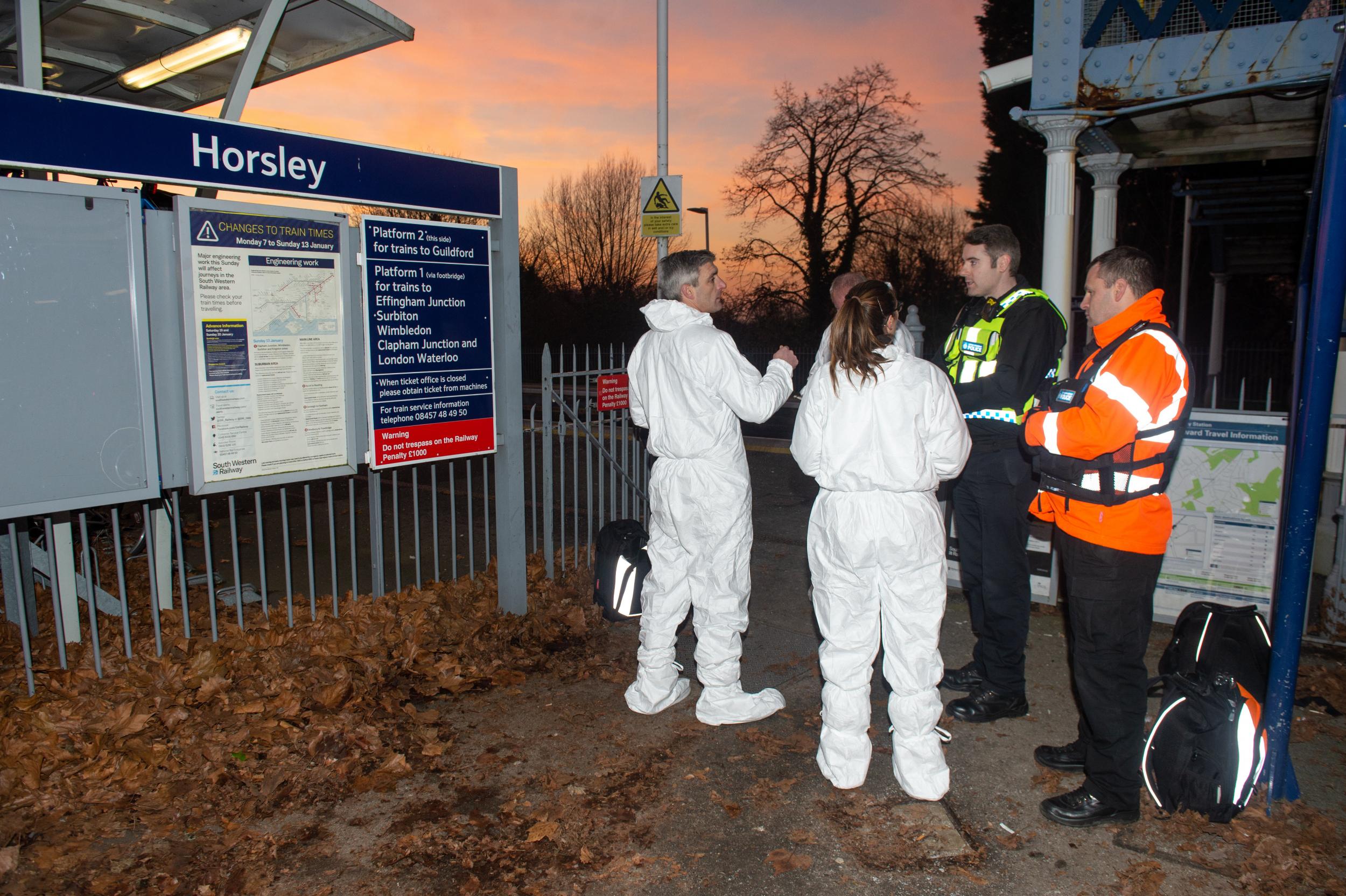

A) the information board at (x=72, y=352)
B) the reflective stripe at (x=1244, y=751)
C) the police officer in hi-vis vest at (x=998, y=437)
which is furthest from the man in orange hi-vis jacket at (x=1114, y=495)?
the information board at (x=72, y=352)

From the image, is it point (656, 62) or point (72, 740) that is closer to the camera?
point (72, 740)

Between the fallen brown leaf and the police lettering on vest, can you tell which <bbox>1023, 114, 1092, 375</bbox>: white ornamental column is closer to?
the police lettering on vest

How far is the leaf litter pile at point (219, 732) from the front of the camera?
10.1 ft

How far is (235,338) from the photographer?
13.0ft

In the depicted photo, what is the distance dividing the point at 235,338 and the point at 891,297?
2848 mm

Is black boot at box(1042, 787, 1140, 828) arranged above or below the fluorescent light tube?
below

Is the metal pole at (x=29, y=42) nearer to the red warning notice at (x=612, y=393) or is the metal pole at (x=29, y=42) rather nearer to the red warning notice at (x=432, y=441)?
the red warning notice at (x=432, y=441)

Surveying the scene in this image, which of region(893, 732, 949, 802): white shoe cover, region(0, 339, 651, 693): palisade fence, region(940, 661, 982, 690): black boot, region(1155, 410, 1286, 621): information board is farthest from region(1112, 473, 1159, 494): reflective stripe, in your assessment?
region(0, 339, 651, 693): palisade fence

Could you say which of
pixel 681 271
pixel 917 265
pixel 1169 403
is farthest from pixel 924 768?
pixel 917 265

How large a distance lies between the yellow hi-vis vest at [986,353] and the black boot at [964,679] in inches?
52.2

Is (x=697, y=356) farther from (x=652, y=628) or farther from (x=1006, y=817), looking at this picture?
(x=1006, y=817)

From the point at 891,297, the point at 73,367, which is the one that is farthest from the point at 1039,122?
the point at 73,367

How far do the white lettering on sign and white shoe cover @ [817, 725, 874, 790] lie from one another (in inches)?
133

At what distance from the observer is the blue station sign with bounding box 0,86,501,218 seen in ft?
11.0
